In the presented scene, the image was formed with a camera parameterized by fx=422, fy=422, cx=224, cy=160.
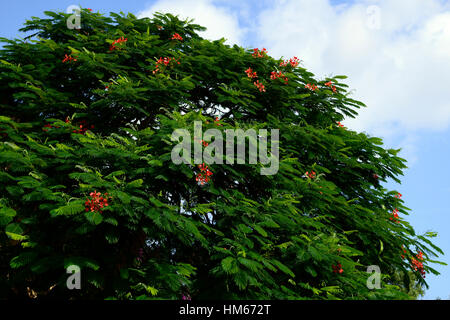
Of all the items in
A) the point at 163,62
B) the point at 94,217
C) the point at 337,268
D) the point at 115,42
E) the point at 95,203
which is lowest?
the point at 337,268

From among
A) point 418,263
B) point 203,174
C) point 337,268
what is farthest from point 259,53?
point 418,263

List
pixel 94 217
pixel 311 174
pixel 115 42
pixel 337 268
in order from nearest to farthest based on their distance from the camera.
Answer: pixel 94 217
pixel 337 268
pixel 311 174
pixel 115 42

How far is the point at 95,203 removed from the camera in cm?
614

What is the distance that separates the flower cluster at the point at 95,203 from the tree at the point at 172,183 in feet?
0.06

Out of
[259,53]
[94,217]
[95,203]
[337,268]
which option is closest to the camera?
[94,217]

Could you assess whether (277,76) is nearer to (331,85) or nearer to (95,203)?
(331,85)

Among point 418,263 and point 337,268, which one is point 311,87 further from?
point 337,268

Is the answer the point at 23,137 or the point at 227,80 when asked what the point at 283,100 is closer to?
the point at 227,80

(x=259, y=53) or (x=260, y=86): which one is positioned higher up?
(x=259, y=53)

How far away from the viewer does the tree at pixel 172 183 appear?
6605 mm

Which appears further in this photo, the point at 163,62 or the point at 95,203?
the point at 163,62

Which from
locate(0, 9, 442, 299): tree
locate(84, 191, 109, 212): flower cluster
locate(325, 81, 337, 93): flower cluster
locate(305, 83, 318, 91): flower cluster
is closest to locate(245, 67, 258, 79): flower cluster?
locate(0, 9, 442, 299): tree

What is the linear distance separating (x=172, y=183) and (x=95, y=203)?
1517 mm
